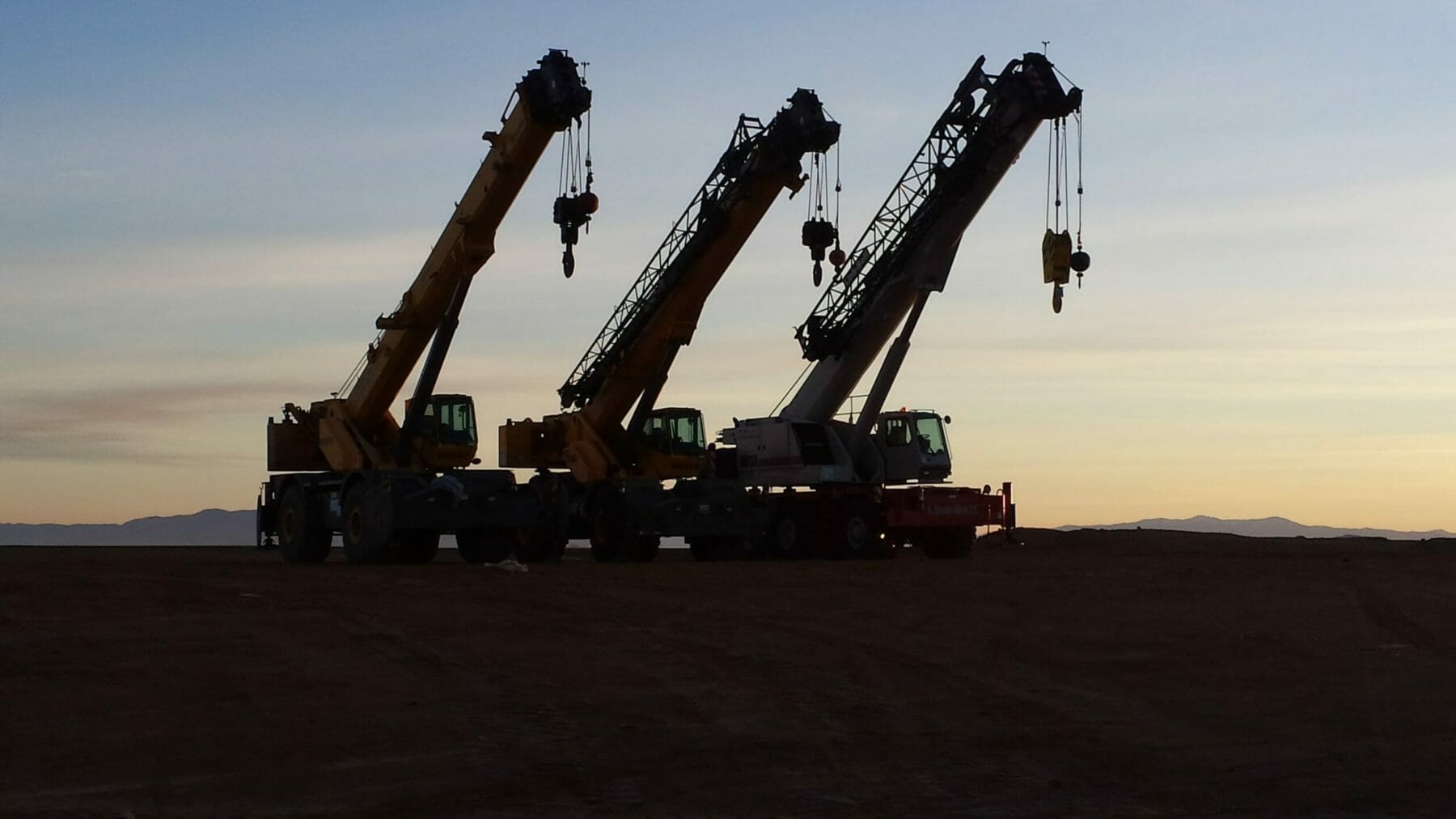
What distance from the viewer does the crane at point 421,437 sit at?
35.9 metres

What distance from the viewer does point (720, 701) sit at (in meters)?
15.5

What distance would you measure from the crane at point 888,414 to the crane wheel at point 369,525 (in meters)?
9.57

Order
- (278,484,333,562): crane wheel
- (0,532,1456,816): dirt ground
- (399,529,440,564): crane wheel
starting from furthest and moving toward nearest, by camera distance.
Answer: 1. (278,484,333,562): crane wheel
2. (399,529,440,564): crane wheel
3. (0,532,1456,816): dirt ground

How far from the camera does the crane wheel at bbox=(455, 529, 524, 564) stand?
1529 inches

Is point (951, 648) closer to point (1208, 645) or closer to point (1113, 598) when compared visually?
point (1208, 645)

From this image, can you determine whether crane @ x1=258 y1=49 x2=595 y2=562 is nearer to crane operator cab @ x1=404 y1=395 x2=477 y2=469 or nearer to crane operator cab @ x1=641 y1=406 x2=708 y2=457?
crane operator cab @ x1=404 y1=395 x2=477 y2=469

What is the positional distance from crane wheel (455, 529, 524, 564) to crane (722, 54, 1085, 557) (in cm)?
656

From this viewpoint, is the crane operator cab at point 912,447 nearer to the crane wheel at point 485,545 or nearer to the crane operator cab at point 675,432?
the crane operator cab at point 675,432

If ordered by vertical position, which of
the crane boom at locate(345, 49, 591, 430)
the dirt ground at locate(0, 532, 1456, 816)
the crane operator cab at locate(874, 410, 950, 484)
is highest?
the crane boom at locate(345, 49, 591, 430)

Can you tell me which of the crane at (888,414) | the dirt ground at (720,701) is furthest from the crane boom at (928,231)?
the dirt ground at (720,701)

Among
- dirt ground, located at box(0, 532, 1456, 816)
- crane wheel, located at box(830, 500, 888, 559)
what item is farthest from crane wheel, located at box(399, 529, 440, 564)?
dirt ground, located at box(0, 532, 1456, 816)

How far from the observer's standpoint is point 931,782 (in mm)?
12195

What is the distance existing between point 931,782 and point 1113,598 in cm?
1428

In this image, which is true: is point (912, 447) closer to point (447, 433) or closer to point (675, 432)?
point (675, 432)
